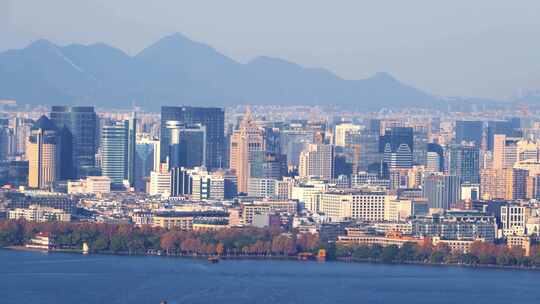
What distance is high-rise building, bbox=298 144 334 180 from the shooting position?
47156 mm

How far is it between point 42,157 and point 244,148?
14.4ft

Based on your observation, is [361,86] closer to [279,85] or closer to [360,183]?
[279,85]

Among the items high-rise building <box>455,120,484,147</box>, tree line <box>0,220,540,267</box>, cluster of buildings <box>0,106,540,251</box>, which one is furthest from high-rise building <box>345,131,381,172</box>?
tree line <box>0,220,540,267</box>

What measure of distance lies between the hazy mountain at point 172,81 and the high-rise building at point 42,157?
74.5 feet

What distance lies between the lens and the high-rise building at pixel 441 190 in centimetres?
4072

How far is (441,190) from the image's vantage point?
4147cm

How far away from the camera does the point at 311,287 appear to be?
84.2 feet

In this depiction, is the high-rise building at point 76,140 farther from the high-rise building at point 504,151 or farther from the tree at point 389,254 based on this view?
the tree at point 389,254

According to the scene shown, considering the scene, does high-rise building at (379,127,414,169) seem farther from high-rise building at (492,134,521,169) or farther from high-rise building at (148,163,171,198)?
high-rise building at (148,163,171,198)

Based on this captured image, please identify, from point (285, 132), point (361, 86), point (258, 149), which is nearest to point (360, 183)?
point (258, 149)

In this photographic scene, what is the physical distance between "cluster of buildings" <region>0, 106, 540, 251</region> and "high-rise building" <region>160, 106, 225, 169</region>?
0.04 m

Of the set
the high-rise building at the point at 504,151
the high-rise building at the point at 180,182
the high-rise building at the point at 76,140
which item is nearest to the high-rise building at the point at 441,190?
the high-rise building at the point at 180,182

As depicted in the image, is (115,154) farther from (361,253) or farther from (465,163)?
(361,253)

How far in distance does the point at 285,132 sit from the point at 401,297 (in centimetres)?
3017
